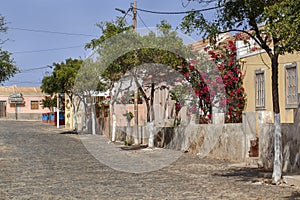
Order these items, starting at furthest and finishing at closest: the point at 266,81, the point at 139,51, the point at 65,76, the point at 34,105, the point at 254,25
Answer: the point at 34,105 < the point at 65,76 < the point at 139,51 < the point at 266,81 < the point at 254,25

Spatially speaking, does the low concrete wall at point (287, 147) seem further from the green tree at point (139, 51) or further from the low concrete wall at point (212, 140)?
the green tree at point (139, 51)

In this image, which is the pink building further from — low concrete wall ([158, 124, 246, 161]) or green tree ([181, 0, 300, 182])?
green tree ([181, 0, 300, 182])

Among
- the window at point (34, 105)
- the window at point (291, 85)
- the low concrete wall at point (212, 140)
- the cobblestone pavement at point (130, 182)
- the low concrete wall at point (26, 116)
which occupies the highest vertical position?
the window at point (34, 105)

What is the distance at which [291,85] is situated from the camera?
18.5 metres

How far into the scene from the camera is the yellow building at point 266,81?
60.0 feet

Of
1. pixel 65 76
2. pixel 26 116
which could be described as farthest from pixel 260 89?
pixel 26 116

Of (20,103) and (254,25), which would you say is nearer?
(254,25)

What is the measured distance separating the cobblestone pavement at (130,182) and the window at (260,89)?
3.76 m

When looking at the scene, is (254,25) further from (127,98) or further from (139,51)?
(127,98)

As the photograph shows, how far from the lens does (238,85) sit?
72.4ft

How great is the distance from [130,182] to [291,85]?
7864 millimetres

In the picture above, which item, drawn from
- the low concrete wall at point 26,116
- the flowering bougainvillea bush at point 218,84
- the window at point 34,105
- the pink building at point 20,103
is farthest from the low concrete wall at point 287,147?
the window at point 34,105

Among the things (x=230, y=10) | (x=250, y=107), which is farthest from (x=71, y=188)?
(x=250, y=107)

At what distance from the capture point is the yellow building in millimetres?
18297
